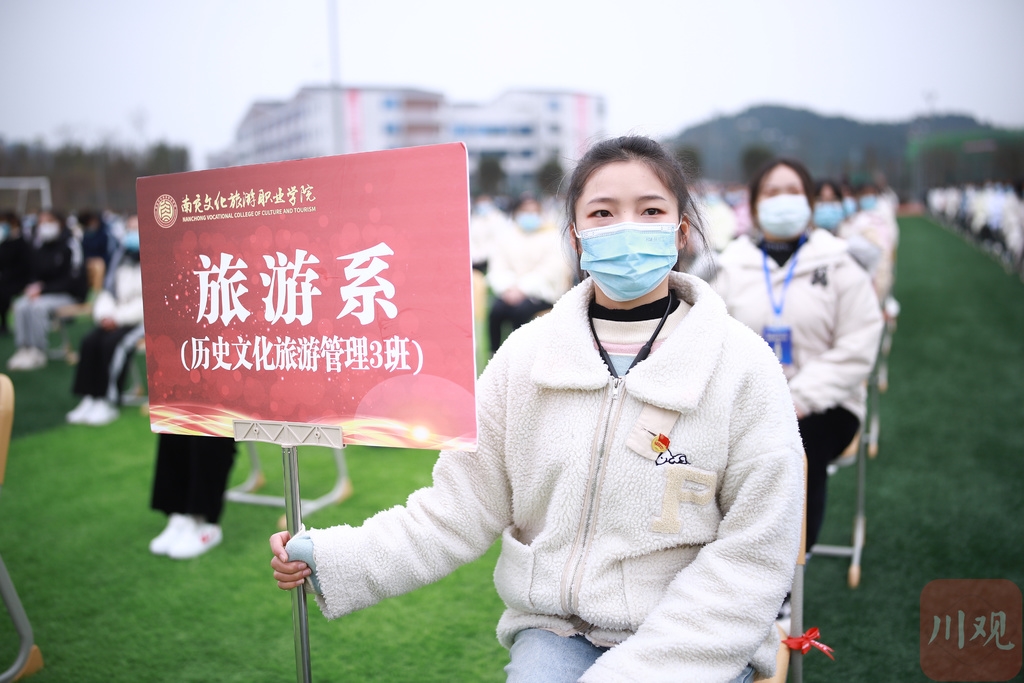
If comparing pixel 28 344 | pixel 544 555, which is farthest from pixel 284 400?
pixel 28 344

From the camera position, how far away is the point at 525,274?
6457 mm

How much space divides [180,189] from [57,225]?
29.5 ft

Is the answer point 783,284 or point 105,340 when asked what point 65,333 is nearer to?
point 105,340

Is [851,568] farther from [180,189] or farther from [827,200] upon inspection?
[180,189]

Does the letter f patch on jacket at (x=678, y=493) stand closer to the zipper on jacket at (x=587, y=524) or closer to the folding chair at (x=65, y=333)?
the zipper on jacket at (x=587, y=524)

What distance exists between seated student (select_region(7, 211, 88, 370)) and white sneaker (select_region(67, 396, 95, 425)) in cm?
254

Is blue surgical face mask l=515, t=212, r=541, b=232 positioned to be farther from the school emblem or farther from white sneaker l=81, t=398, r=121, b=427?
the school emblem

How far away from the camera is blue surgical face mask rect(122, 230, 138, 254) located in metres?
5.08

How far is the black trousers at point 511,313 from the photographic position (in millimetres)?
6184

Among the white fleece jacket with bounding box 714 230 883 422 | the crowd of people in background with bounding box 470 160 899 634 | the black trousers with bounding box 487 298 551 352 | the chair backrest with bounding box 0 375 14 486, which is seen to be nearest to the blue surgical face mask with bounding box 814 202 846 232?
the crowd of people in background with bounding box 470 160 899 634

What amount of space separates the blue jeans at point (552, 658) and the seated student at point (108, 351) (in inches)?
208

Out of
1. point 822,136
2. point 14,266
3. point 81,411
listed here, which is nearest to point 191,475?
point 81,411

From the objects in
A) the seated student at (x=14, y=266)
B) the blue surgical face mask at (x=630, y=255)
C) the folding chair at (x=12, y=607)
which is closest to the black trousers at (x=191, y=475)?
the folding chair at (x=12, y=607)

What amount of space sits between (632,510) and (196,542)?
2744 millimetres
